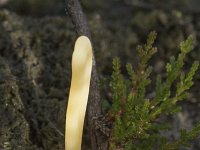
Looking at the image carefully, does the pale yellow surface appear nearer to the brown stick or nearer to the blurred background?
the brown stick

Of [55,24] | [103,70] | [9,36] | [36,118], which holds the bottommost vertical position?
[36,118]

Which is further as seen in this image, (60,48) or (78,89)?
(60,48)

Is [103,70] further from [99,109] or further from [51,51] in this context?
[99,109]

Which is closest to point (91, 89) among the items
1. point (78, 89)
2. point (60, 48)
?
point (78, 89)

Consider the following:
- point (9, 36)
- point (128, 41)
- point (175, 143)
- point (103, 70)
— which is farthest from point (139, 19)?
point (175, 143)

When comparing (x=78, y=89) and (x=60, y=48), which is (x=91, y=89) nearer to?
(x=78, y=89)

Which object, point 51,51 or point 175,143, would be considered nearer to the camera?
point 175,143
